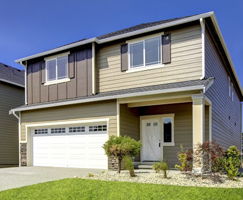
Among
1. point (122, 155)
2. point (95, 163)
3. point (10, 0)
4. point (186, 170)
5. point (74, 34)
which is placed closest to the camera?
point (186, 170)

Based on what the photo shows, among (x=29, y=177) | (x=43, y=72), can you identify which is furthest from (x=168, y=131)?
(x=43, y=72)

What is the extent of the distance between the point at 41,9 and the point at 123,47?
585 centimetres

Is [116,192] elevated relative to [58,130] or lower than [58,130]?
lower

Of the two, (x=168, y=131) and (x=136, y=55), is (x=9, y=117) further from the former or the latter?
(x=168, y=131)

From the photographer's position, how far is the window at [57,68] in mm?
12477

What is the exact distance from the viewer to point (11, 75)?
1714cm

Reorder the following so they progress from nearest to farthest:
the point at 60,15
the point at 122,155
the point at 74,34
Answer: the point at 122,155
the point at 60,15
the point at 74,34

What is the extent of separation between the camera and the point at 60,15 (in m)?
14.6

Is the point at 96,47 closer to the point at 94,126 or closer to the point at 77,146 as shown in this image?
the point at 94,126

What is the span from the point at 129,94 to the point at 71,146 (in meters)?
4.08

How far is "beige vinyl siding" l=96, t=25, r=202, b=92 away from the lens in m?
9.59

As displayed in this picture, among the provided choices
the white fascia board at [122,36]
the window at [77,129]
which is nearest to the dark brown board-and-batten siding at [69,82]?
the white fascia board at [122,36]

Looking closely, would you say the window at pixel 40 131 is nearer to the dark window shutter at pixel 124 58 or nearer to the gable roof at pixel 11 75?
the gable roof at pixel 11 75

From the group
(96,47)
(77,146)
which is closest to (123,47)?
(96,47)
